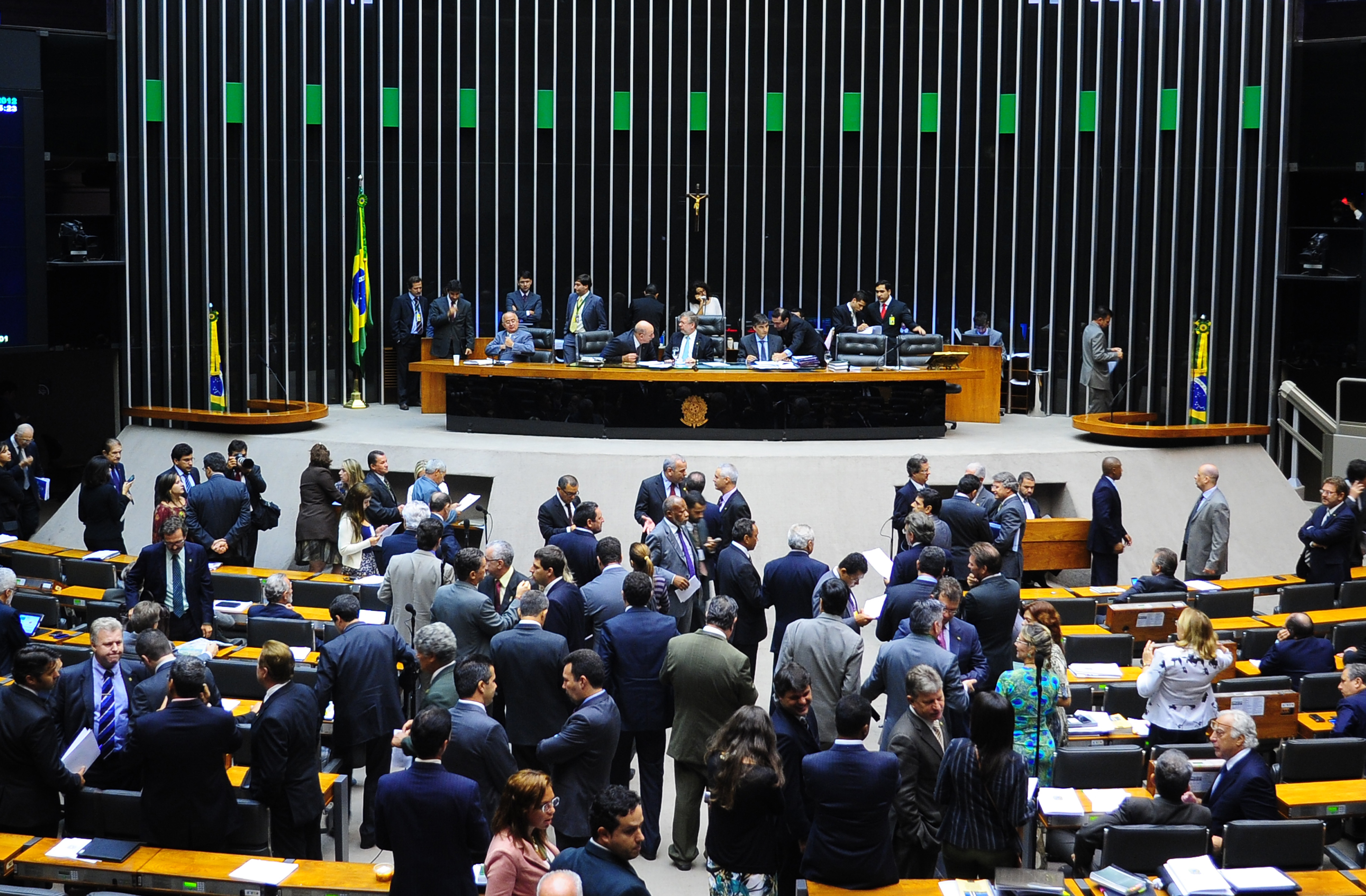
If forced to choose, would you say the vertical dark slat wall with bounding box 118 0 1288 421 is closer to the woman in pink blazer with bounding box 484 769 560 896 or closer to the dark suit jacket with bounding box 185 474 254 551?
the dark suit jacket with bounding box 185 474 254 551

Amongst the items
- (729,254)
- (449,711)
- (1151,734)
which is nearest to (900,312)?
(729,254)

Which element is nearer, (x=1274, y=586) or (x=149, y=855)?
(x=149, y=855)

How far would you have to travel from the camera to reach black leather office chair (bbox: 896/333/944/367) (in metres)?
13.9

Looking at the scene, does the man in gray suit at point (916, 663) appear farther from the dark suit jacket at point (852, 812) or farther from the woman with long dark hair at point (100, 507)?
the woman with long dark hair at point (100, 507)

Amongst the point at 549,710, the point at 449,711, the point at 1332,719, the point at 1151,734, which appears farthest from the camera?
the point at 1332,719

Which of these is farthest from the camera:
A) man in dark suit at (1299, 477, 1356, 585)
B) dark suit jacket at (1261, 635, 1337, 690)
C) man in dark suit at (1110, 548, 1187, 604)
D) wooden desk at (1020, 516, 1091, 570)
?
wooden desk at (1020, 516, 1091, 570)

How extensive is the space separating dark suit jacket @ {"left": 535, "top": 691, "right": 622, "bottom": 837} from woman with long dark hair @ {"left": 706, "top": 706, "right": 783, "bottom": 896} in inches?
27.6

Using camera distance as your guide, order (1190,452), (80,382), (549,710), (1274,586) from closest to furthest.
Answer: (549,710), (1274,586), (1190,452), (80,382)

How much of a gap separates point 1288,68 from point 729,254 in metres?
6.56

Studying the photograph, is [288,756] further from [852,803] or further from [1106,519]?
[1106,519]

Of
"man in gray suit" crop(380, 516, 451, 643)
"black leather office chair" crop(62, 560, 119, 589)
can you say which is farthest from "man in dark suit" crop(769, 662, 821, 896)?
"black leather office chair" crop(62, 560, 119, 589)

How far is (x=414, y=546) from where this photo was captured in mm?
9148

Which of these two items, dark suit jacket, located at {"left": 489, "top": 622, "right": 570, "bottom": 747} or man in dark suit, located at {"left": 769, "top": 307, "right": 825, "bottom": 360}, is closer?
dark suit jacket, located at {"left": 489, "top": 622, "right": 570, "bottom": 747}

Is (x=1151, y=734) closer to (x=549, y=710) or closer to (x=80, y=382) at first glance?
(x=549, y=710)
